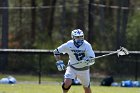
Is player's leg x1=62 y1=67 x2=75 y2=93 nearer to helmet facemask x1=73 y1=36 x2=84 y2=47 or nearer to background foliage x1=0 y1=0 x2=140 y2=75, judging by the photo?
helmet facemask x1=73 y1=36 x2=84 y2=47

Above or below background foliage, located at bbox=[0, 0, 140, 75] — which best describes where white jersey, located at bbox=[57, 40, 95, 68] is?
above

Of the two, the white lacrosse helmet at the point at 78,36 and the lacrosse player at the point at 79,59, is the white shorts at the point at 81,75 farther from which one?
the white lacrosse helmet at the point at 78,36

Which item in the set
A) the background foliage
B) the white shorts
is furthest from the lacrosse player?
the background foliage

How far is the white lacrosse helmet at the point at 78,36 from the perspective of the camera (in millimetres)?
14016

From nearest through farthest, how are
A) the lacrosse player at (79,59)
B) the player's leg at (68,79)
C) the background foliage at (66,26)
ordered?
the player's leg at (68,79) → the lacrosse player at (79,59) → the background foliage at (66,26)

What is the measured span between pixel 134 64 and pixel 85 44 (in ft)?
37.8

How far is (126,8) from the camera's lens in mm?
31906

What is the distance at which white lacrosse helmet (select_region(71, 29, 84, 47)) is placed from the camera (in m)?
14.0

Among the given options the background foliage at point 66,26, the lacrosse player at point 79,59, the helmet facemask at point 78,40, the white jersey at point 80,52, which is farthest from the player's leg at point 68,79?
the background foliage at point 66,26

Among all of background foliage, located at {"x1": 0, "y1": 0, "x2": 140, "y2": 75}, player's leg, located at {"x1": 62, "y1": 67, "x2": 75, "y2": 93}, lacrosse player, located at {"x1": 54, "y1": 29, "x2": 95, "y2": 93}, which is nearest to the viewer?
player's leg, located at {"x1": 62, "y1": 67, "x2": 75, "y2": 93}

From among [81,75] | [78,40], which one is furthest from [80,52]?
[81,75]

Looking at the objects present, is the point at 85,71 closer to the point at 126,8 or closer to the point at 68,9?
the point at 126,8

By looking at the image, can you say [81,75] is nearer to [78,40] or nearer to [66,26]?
[78,40]

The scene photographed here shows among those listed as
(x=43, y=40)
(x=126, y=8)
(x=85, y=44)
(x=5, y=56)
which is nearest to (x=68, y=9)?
(x=43, y=40)
